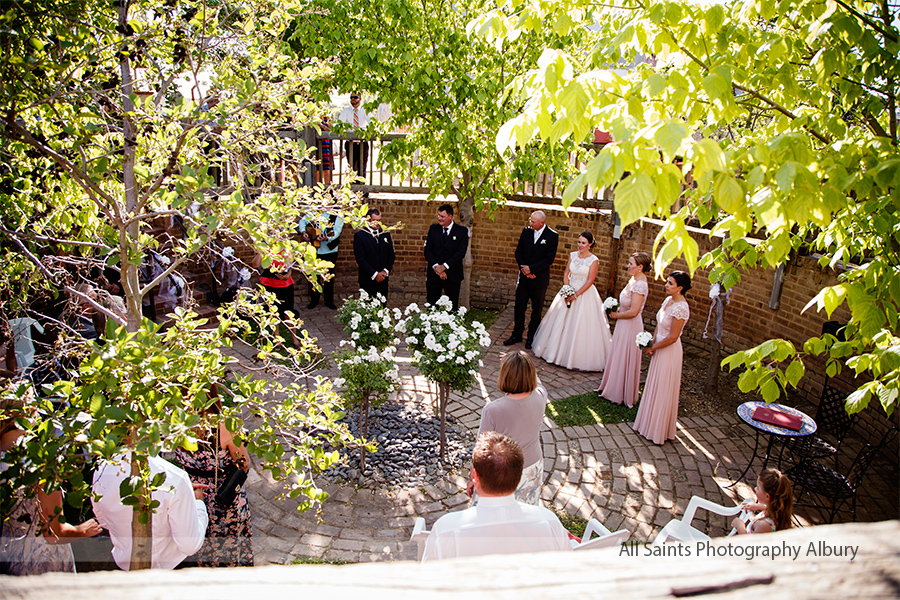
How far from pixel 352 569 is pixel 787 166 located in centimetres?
208

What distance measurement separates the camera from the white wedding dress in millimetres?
9484

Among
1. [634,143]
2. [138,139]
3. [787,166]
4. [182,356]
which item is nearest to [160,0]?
[138,139]

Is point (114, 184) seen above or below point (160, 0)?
below

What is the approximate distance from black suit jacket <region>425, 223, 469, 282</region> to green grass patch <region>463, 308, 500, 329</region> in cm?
127

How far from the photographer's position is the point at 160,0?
329 cm

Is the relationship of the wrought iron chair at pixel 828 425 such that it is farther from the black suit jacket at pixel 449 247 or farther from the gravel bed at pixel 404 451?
the black suit jacket at pixel 449 247

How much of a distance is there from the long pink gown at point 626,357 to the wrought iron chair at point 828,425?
194cm

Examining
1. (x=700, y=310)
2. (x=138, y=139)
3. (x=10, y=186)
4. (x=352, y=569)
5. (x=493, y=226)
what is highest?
(x=138, y=139)

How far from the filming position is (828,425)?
7820 mm

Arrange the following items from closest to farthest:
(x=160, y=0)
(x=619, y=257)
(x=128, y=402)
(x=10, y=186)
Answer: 1. (x=128, y=402)
2. (x=160, y=0)
3. (x=10, y=186)
4. (x=619, y=257)

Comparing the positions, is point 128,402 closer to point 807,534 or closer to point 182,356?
point 182,356

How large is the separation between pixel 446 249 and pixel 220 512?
6762 millimetres

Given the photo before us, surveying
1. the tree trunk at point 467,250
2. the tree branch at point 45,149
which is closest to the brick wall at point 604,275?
the tree trunk at point 467,250

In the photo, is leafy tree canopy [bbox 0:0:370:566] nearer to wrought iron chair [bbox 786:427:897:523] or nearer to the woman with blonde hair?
the woman with blonde hair
